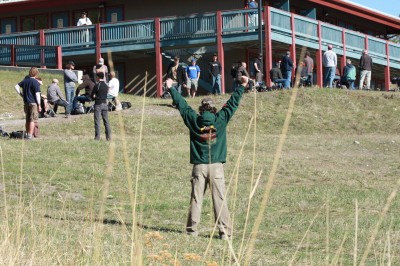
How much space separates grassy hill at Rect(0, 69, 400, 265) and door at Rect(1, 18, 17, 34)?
12.3 m

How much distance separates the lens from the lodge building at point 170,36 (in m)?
35.5

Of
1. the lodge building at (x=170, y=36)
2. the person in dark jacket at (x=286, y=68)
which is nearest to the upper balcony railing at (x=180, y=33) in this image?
the lodge building at (x=170, y=36)

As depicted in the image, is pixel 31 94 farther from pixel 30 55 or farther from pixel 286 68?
pixel 30 55

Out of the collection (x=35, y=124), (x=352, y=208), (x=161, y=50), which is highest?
(x=161, y=50)

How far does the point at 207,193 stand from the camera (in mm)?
15750

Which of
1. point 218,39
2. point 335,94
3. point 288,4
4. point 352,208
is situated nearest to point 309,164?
point 352,208

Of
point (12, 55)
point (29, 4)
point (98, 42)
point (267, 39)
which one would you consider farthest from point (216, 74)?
point (29, 4)

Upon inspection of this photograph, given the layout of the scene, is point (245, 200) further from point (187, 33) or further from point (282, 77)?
point (187, 33)

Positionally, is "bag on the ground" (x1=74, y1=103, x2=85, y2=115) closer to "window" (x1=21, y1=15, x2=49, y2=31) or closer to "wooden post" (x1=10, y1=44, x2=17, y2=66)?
"wooden post" (x1=10, y1=44, x2=17, y2=66)

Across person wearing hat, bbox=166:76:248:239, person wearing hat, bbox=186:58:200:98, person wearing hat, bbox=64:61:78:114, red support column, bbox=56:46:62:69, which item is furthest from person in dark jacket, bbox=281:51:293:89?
person wearing hat, bbox=166:76:248:239

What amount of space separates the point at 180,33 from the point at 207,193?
69.1 ft

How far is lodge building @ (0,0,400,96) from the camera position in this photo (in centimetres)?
3553

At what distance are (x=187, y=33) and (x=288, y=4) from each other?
5.91 meters

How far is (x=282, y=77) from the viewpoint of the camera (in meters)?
31.8
